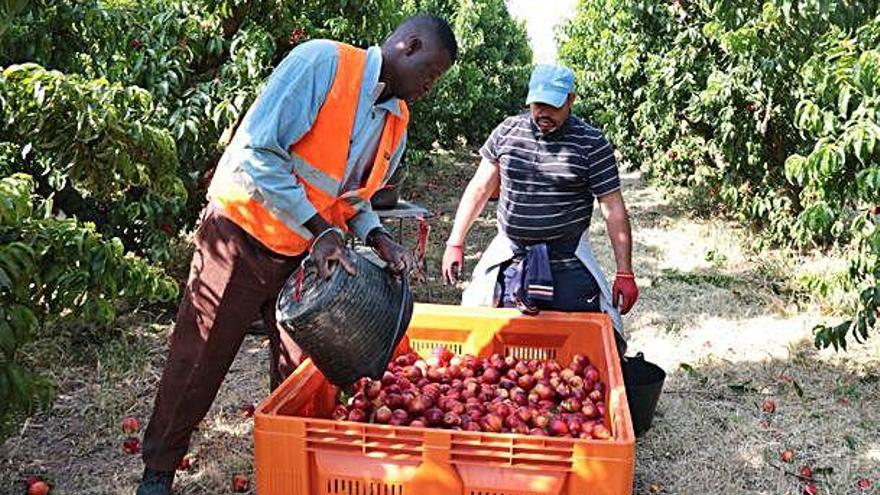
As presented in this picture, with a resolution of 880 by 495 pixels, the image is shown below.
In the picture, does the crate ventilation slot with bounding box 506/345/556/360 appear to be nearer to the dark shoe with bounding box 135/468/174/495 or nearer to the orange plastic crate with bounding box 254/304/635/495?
the orange plastic crate with bounding box 254/304/635/495

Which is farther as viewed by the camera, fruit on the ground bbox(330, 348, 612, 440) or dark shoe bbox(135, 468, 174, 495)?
dark shoe bbox(135, 468, 174, 495)

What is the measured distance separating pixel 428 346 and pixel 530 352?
40 centimetres

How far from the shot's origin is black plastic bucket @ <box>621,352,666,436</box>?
3.65 metres

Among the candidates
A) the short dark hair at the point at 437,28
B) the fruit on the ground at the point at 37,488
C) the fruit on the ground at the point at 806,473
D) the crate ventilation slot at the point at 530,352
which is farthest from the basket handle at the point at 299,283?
the fruit on the ground at the point at 806,473

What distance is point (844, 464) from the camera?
362cm

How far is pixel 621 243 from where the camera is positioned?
3.48 metres

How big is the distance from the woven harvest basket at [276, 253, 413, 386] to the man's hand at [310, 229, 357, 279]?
0.07ft

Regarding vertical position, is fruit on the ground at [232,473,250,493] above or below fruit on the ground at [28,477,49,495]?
below

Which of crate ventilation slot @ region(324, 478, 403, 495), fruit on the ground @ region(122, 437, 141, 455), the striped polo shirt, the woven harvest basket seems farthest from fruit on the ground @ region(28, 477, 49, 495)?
the striped polo shirt

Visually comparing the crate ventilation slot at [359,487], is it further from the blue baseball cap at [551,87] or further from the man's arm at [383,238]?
the blue baseball cap at [551,87]

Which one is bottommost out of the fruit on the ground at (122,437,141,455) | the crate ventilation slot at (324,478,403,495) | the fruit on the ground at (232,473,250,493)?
the fruit on the ground at (122,437,141,455)

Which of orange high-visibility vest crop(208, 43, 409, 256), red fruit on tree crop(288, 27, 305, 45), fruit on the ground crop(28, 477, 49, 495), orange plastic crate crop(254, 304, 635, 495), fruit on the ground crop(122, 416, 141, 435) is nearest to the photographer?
orange plastic crate crop(254, 304, 635, 495)

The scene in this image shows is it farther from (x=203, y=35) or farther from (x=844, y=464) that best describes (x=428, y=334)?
(x=203, y=35)

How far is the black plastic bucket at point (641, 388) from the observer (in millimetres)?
3646
